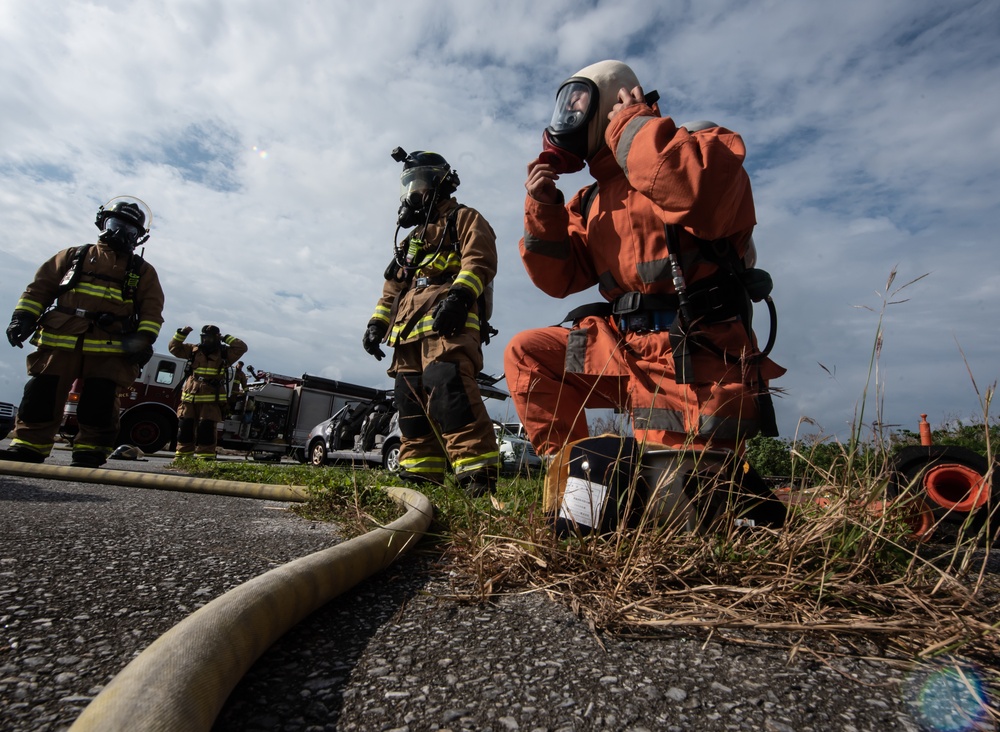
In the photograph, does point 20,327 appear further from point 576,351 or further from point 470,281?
point 576,351

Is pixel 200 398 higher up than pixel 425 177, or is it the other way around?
pixel 425 177

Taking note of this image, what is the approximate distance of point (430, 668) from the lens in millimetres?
894

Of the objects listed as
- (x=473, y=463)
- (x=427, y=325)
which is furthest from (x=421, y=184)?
(x=473, y=463)

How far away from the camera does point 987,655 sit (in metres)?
0.98

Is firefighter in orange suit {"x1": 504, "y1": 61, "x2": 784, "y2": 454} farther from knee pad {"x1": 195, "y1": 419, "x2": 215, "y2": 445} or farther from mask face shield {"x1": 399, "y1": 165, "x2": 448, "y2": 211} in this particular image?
knee pad {"x1": 195, "y1": 419, "x2": 215, "y2": 445}

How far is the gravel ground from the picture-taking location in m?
0.75

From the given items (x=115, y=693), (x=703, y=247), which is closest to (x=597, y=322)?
(x=703, y=247)

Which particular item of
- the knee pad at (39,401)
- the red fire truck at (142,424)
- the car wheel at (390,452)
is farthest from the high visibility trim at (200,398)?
the knee pad at (39,401)

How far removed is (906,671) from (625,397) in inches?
50.8

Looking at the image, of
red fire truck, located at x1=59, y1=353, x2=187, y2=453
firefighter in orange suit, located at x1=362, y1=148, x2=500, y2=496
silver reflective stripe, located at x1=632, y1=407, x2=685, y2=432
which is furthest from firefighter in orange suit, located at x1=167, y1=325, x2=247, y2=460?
silver reflective stripe, located at x1=632, y1=407, x2=685, y2=432

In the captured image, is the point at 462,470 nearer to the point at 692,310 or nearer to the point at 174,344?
the point at 692,310

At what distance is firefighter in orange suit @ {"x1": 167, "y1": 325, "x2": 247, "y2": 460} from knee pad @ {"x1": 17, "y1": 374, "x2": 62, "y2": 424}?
3.76m

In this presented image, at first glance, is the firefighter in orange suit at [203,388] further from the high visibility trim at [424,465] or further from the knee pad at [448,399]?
the knee pad at [448,399]

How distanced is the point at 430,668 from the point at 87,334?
5037 mm
